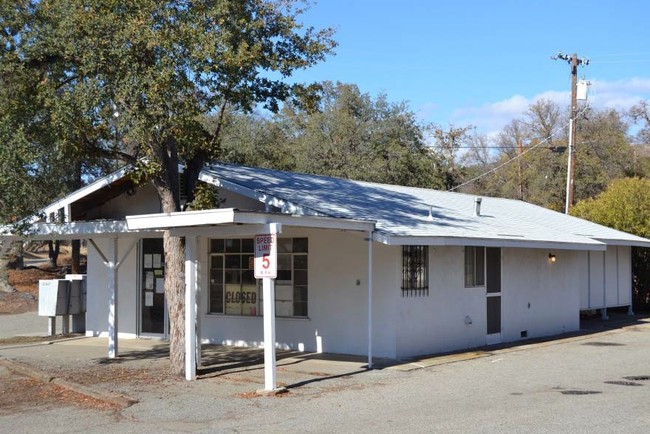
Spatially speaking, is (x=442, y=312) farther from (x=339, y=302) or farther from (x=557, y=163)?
(x=557, y=163)

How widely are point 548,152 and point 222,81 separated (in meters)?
37.8

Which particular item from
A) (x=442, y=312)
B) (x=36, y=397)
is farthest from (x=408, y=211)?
(x=36, y=397)

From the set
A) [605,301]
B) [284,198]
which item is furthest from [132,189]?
[605,301]

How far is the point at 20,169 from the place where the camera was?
12273 millimetres

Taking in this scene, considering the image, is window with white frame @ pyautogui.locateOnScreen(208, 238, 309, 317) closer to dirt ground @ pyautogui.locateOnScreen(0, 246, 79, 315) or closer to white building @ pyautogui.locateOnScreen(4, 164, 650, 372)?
white building @ pyautogui.locateOnScreen(4, 164, 650, 372)

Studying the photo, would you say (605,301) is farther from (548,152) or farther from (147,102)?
(548,152)

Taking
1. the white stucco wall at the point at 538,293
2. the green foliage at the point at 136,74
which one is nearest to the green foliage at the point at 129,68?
the green foliage at the point at 136,74

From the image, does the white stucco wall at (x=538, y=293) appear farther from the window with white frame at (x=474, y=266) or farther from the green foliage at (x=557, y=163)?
the green foliage at (x=557, y=163)

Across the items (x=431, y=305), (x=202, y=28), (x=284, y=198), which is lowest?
(x=431, y=305)

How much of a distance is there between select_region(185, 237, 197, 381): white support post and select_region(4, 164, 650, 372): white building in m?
0.04

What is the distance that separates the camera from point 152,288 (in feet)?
61.5

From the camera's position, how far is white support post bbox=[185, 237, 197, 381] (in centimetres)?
1248

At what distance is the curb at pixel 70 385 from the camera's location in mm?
10852

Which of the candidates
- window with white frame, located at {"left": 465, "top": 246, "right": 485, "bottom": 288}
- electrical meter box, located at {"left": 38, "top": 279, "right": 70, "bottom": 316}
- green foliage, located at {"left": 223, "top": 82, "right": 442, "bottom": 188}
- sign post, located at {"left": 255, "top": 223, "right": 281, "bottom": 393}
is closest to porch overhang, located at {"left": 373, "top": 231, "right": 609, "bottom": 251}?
window with white frame, located at {"left": 465, "top": 246, "right": 485, "bottom": 288}
